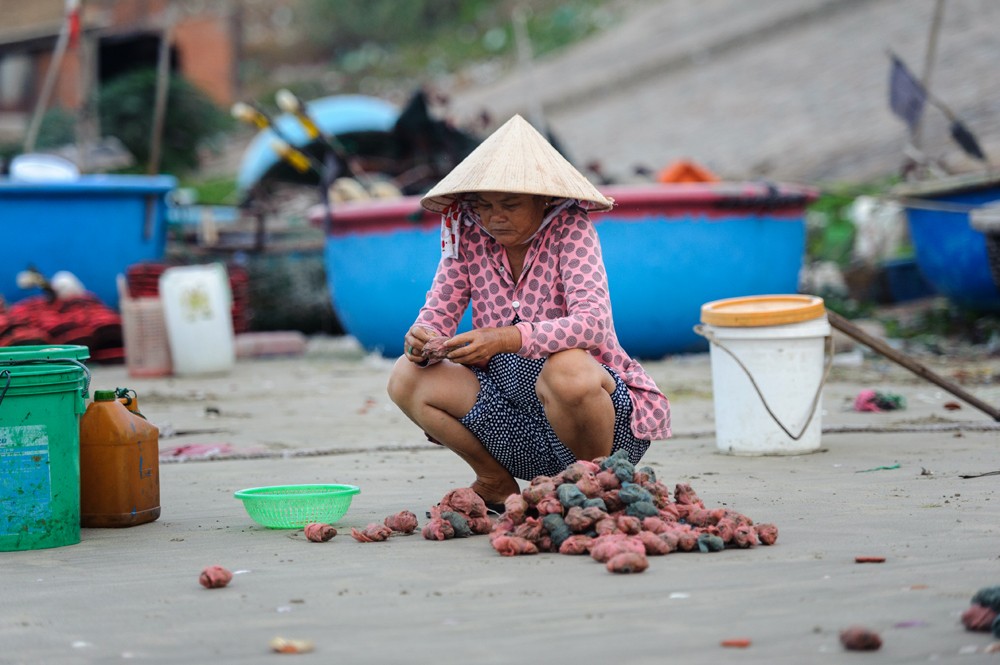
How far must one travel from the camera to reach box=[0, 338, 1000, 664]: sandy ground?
2215 millimetres

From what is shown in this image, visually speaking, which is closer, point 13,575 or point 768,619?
point 768,619

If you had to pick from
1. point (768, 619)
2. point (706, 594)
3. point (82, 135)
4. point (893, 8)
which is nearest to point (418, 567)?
point (706, 594)

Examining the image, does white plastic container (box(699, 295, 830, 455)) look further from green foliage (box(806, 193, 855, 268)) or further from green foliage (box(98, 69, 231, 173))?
green foliage (box(98, 69, 231, 173))

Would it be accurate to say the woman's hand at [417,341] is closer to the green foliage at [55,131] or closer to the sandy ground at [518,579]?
the sandy ground at [518,579]

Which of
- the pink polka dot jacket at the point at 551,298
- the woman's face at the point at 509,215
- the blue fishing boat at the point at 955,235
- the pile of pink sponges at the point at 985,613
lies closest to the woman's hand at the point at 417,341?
the pink polka dot jacket at the point at 551,298

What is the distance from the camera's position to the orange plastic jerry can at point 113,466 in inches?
138

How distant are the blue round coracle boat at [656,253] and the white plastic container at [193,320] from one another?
98 centimetres

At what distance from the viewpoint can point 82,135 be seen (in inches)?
415

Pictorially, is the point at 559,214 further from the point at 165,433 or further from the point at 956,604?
the point at 165,433

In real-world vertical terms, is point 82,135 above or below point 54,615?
above

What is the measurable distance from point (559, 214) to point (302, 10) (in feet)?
105

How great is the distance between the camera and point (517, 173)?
3.30 metres

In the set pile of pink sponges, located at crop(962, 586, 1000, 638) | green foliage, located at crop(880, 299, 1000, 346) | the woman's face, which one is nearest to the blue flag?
green foliage, located at crop(880, 299, 1000, 346)

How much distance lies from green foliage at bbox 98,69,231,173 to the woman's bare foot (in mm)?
17103
